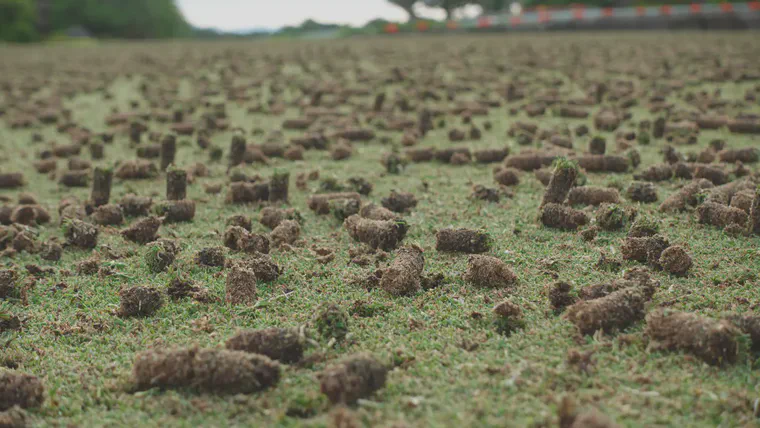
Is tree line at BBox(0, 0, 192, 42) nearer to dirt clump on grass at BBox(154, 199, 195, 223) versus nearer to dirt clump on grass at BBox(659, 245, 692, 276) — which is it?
dirt clump on grass at BBox(154, 199, 195, 223)

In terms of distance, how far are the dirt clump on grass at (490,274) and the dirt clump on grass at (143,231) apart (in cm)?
193

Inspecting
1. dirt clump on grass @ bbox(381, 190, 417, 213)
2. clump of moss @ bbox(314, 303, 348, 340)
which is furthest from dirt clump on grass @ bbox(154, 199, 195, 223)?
clump of moss @ bbox(314, 303, 348, 340)

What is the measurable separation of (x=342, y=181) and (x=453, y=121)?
115 inches

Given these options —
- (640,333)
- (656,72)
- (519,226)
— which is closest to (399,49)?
(656,72)

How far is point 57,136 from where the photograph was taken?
791cm

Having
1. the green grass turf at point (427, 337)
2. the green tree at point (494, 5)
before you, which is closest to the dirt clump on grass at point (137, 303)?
the green grass turf at point (427, 337)

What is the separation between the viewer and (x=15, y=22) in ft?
128

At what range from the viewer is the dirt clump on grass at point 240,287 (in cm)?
316

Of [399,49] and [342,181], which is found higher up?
[399,49]

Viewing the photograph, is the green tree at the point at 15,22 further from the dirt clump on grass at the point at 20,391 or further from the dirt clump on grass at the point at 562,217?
the dirt clump on grass at the point at 20,391

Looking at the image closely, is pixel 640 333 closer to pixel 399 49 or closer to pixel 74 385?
pixel 74 385

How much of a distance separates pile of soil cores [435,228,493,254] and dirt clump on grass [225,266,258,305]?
105cm

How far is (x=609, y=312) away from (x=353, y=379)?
108 centimetres

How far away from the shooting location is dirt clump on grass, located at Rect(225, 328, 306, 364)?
2.57m
